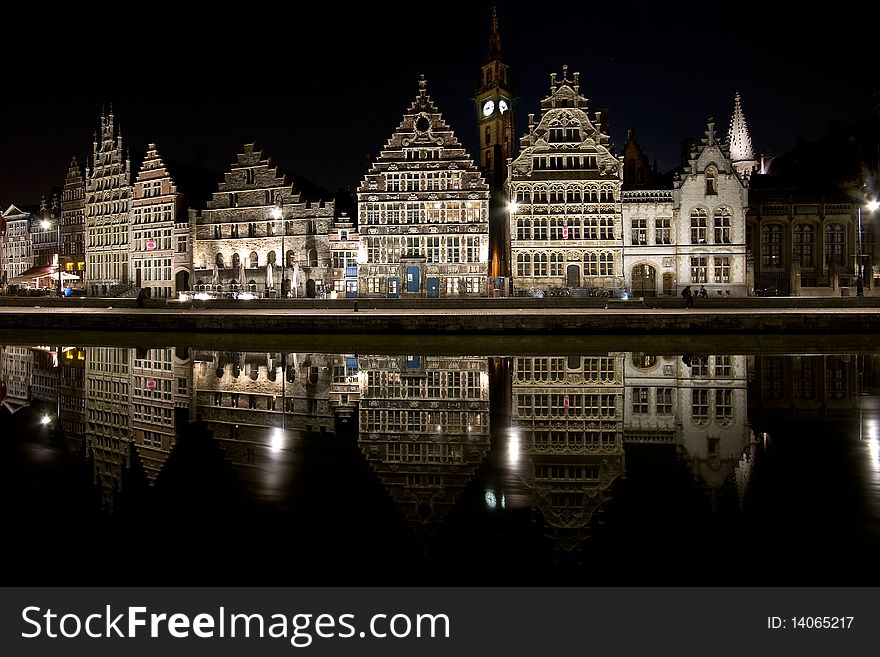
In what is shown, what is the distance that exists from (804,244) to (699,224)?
1065 cm

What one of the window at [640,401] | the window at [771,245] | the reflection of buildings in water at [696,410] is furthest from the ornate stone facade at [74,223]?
the window at [640,401]

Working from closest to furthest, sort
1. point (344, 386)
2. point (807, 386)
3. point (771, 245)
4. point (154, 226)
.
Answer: point (807, 386), point (344, 386), point (771, 245), point (154, 226)

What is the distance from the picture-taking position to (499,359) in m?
23.0

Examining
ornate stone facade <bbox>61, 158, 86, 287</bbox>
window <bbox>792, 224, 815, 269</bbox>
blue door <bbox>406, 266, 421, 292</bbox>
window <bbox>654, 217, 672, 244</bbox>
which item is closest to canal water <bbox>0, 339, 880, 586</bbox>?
blue door <bbox>406, 266, 421, 292</bbox>

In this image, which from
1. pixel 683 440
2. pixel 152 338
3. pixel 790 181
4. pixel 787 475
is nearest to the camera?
pixel 787 475

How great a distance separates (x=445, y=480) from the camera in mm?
9211

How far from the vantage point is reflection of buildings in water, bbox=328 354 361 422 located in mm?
15109

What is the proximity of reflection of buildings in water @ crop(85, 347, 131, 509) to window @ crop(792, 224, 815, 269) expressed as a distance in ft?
166

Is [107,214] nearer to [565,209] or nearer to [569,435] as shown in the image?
[565,209]

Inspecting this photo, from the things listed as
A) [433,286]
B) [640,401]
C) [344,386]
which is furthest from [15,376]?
[433,286]

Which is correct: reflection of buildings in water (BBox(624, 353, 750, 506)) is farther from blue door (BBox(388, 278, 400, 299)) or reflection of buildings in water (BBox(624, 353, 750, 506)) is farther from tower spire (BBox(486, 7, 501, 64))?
tower spire (BBox(486, 7, 501, 64))

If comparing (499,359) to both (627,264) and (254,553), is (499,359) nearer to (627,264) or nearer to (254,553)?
(254,553)

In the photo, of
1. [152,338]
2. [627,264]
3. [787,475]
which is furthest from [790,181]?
[787,475]

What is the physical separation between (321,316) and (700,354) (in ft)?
54.7
